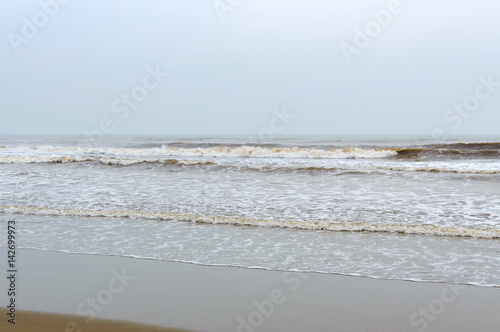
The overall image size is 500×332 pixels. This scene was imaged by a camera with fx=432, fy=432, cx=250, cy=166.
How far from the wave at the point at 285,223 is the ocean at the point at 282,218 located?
2cm

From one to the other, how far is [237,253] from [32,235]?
389cm

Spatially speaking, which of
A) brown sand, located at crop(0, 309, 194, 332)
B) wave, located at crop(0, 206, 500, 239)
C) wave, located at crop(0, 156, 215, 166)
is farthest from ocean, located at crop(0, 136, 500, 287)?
wave, located at crop(0, 156, 215, 166)

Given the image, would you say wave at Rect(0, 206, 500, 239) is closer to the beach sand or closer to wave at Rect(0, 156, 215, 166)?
the beach sand

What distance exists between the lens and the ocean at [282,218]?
619 centimetres

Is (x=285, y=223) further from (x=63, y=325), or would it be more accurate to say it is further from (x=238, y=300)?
(x=63, y=325)

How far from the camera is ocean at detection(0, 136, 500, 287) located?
619 cm

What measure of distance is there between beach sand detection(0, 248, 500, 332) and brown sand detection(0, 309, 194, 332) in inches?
0.7

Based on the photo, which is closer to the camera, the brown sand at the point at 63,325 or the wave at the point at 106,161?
the brown sand at the point at 63,325

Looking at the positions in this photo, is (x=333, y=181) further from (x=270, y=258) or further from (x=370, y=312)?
(x=370, y=312)

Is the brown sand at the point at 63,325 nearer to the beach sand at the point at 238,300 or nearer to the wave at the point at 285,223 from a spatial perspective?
the beach sand at the point at 238,300

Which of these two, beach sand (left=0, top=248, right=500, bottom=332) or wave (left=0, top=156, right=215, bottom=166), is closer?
beach sand (left=0, top=248, right=500, bottom=332)

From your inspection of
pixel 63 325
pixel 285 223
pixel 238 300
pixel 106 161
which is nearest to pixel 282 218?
pixel 285 223

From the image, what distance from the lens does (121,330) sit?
3855 mm

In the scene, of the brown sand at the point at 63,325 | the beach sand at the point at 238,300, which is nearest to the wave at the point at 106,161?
the beach sand at the point at 238,300
